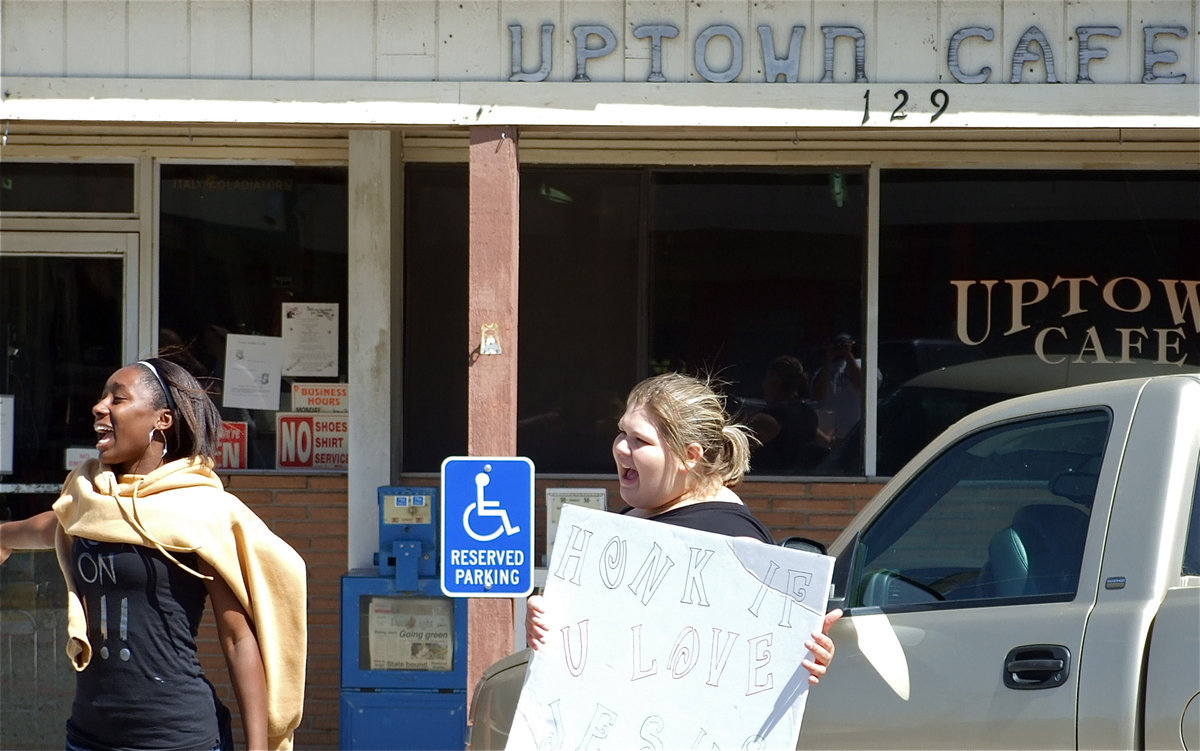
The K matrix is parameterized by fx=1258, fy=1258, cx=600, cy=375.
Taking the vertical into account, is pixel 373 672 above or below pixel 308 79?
below

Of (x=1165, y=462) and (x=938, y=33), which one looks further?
(x=938, y=33)

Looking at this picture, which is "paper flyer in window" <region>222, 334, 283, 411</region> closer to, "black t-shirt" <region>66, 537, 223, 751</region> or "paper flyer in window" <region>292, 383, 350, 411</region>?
"paper flyer in window" <region>292, 383, 350, 411</region>

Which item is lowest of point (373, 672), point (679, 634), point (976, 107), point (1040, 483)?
point (373, 672)

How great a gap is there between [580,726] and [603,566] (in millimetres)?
362

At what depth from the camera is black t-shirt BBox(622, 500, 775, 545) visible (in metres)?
2.92

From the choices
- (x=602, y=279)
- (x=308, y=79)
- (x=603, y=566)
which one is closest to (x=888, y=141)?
(x=602, y=279)

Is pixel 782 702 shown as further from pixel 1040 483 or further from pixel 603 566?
pixel 1040 483

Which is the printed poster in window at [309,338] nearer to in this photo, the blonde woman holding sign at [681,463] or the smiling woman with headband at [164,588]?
the smiling woman with headband at [164,588]

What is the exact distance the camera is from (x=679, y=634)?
2.82m

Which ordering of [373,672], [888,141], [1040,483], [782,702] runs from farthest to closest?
[888,141] < [373,672] < [1040,483] < [782,702]

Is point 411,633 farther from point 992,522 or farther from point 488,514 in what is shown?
point 992,522

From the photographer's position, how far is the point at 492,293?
16.7 feet

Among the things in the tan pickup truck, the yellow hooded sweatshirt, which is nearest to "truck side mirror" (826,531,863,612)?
the tan pickup truck

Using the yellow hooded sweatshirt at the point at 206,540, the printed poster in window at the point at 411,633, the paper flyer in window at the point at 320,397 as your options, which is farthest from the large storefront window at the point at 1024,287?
the yellow hooded sweatshirt at the point at 206,540
